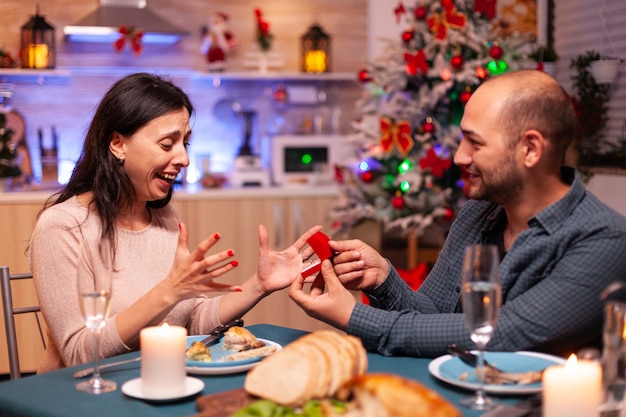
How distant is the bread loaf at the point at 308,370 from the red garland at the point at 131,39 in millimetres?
3931

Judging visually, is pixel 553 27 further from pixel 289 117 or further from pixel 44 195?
pixel 44 195

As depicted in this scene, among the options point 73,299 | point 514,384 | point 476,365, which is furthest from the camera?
point 73,299

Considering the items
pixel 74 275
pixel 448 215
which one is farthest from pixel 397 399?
pixel 448 215

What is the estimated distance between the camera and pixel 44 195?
461 cm

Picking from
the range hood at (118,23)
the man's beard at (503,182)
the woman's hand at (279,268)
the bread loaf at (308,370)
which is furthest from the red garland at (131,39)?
the bread loaf at (308,370)

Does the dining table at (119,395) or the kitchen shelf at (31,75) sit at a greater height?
the kitchen shelf at (31,75)

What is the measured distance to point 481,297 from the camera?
56.8 inches

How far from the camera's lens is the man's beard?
200 cm

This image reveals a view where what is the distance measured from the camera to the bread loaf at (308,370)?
4.39ft

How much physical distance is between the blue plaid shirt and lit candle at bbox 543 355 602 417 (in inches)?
20.5

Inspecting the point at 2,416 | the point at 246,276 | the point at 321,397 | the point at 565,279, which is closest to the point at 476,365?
the point at 565,279

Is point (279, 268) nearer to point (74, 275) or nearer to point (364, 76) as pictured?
point (74, 275)

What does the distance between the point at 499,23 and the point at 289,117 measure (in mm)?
1563

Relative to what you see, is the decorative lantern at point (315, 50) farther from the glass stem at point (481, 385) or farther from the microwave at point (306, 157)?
the glass stem at point (481, 385)
